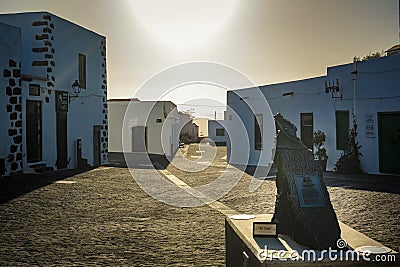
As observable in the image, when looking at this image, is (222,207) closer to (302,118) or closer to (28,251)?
(28,251)

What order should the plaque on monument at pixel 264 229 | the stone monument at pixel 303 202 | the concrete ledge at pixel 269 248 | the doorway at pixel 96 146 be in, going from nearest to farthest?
the concrete ledge at pixel 269 248, the stone monument at pixel 303 202, the plaque on monument at pixel 264 229, the doorway at pixel 96 146

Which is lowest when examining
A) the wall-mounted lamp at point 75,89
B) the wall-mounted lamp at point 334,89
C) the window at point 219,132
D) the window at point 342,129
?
the window at point 342,129

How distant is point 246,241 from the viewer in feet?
15.3

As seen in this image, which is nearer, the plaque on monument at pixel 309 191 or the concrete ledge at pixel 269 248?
the concrete ledge at pixel 269 248

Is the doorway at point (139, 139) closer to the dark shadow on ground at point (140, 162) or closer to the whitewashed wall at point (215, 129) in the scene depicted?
the dark shadow on ground at point (140, 162)

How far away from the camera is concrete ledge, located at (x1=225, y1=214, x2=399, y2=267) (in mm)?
4066

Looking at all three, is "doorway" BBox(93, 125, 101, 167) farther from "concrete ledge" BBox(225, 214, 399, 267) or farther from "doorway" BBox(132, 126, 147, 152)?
"concrete ledge" BBox(225, 214, 399, 267)

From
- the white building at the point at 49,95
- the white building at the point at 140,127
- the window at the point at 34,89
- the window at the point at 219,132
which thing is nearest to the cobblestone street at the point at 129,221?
the white building at the point at 49,95

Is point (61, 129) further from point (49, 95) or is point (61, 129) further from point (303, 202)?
point (303, 202)

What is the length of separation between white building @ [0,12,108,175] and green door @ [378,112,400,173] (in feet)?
36.8

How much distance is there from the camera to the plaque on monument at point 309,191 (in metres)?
4.54

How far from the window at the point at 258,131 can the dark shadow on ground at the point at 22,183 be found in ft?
29.3

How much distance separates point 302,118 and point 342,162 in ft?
12.0

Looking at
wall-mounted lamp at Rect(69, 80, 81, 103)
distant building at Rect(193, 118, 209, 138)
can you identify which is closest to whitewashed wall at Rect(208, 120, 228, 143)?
distant building at Rect(193, 118, 209, 138)
